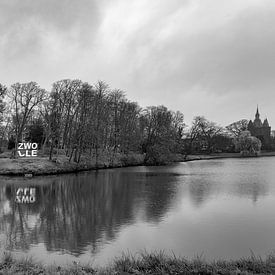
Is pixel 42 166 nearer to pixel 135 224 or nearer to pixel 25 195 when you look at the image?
pixel 25 195

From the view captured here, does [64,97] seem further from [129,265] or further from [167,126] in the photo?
[129,265]

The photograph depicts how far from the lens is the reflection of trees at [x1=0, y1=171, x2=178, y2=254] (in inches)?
413

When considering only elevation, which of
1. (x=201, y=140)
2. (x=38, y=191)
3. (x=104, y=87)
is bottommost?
(x=38, y=191)

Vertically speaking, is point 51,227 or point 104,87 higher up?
point 104,87

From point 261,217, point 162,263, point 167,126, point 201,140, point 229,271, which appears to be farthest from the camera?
point 201,140

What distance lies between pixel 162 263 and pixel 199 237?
407cm

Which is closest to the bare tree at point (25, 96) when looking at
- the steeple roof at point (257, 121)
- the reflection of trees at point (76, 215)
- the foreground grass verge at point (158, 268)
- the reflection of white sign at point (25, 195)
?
the reflection of white sign at point (25, 195)

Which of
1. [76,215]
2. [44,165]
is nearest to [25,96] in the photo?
[44,165]

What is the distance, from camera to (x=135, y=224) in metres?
12.4

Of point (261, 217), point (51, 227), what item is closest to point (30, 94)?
point (51, 227)

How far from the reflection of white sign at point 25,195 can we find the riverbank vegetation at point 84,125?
15.0 metres

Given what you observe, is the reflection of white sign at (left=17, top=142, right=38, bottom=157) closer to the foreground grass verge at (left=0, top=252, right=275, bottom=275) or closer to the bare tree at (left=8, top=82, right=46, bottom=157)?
the bare tree at (left=8, top=82, right=46, bottom=157)

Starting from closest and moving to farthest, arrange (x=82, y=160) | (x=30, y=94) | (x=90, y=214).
Result: (x=90, y=214), (x=30, y=94), (x=82, y=160)

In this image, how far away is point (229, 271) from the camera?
6.14 m
